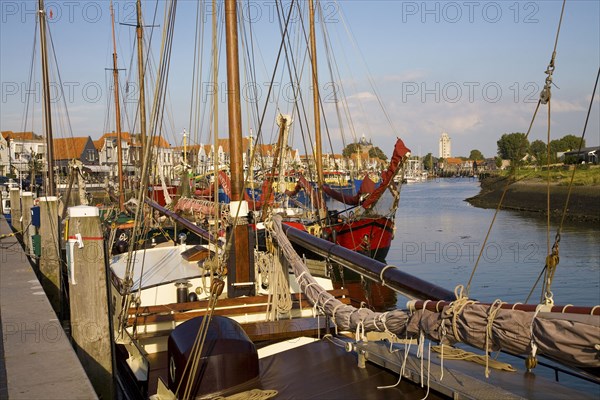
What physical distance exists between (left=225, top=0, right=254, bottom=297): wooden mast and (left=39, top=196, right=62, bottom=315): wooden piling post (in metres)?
5.92

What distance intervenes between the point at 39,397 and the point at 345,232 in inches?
719

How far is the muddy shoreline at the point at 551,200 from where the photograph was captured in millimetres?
46250

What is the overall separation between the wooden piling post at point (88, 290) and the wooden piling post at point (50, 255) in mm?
7317

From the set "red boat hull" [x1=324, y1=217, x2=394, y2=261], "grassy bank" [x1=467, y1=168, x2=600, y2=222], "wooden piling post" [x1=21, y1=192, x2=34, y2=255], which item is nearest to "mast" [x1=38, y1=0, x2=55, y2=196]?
"wooden piling post" [x1=21, y1=192, x2=34, y2=255]

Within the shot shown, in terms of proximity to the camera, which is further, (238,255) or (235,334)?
(238,255)

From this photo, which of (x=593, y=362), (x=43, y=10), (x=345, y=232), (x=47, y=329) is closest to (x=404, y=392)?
(x=593, y=362)

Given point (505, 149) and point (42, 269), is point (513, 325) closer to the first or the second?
point (42, 269)

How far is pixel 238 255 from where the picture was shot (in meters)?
8.21

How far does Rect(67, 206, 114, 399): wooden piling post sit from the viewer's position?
564cm

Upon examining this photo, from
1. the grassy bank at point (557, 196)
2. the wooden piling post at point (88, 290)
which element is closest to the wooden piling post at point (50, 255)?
the wooden piling post at point (88, 290)

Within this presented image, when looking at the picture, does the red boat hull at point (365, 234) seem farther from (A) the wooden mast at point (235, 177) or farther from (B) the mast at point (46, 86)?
(A) the wooden mast at point (235, 177)

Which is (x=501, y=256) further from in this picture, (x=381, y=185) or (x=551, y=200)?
(x=551, y=200)

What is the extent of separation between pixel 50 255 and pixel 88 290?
7946mm

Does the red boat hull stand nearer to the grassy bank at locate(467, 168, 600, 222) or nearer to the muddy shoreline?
the muddy shoreline
